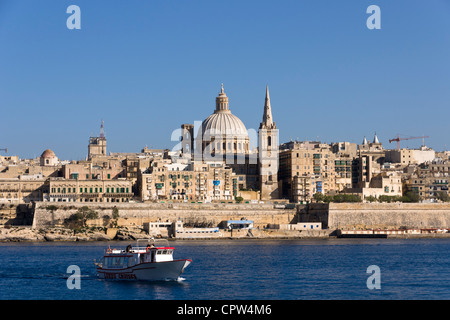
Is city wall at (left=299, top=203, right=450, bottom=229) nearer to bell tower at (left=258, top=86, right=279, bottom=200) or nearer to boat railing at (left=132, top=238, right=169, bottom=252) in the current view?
bell tower at (left=258, top=86, right=279, bottom=200)

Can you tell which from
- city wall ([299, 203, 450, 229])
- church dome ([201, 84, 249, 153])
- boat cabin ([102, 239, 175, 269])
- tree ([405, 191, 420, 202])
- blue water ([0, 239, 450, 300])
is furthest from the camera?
church dome ([201, 84, 249, 153])

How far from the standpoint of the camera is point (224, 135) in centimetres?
9938

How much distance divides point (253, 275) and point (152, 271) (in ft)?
16.5

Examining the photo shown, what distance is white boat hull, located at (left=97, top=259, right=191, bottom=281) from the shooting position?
117 ft

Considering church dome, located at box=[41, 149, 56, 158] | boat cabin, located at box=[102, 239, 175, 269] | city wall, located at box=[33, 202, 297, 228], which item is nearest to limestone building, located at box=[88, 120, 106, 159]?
church dome, located at box=[41, 149, 56, 158]

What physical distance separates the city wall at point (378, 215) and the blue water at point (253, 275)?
64.7ft

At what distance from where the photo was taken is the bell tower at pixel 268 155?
9094 cm

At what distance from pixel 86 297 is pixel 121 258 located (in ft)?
22.3

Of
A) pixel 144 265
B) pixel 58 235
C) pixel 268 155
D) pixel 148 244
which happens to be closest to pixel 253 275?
pixel 148 244

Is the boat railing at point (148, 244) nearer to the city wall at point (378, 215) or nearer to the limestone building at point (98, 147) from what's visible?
the city wall at point (378, 215)

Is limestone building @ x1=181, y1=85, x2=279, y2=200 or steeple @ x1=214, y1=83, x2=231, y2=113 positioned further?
steeple @ x1=214, y1=83, x2=231, y2=113
